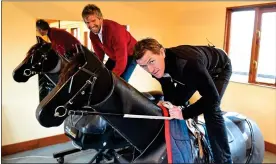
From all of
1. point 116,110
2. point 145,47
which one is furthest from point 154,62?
point 116,110

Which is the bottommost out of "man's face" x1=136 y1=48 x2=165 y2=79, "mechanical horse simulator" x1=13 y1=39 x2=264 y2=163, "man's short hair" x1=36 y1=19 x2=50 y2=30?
"mechanical horse simulator" x1=13 y1=39 x2=264 y2=163

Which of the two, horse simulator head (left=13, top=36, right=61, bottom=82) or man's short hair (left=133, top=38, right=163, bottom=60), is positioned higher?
man's short hair (left=133, top=38, right=163, bottom=60)

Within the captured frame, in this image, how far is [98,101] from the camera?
1.16m

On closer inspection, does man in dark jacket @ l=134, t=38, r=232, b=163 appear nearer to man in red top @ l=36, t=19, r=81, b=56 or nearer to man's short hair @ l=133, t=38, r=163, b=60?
man's short hair @ l=133, t=38, r=163, b=60

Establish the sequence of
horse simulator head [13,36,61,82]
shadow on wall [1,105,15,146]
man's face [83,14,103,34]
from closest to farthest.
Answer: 1. man's face [83,14,103,34]
2. horse simulator head [13,36,61,82]
3. shadow on wall [1,105,15,146]

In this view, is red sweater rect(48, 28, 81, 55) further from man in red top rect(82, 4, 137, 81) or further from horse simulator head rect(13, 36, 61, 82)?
man in red top rect(82, 4, 137, 81)

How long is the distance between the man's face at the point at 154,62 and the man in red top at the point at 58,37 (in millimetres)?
872

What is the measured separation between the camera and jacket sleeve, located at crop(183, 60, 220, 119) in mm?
1346

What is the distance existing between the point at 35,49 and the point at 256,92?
2.89 m

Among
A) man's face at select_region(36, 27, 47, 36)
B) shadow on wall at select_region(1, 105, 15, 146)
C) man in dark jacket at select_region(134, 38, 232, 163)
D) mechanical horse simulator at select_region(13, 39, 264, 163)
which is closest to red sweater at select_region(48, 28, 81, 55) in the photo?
man's face at select_region(36, 27, 47, 36)

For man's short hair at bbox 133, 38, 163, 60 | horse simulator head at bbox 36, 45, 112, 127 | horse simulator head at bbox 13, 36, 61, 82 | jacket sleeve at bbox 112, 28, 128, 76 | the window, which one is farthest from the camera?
the window

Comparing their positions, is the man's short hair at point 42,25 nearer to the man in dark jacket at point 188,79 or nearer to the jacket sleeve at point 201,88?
the man in dark jacket at point 188,79

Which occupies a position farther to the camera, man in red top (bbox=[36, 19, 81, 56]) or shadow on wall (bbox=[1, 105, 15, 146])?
shadow on wall (bbox=[1, 105, 15, 146])

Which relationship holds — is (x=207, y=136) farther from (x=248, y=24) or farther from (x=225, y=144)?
(x=248, y=24)
